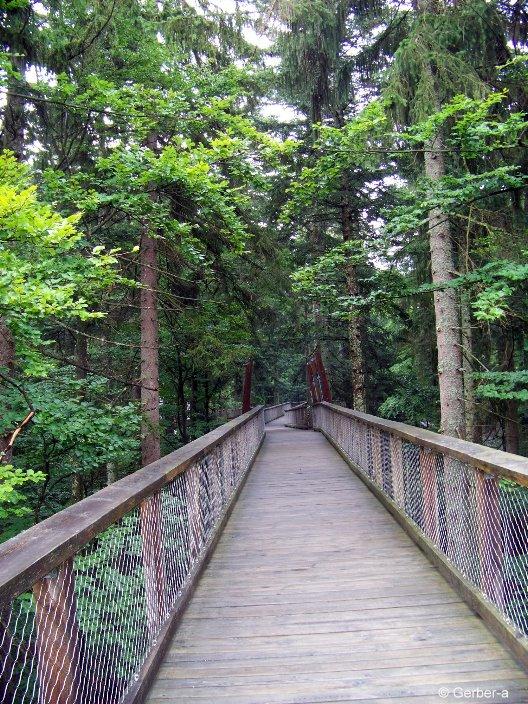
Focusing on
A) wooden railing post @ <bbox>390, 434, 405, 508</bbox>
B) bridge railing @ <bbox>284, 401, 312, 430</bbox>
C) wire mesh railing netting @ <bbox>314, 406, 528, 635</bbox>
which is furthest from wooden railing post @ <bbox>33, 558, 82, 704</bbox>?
bridge railing @ <bbox>284, 401, 312, 430</bbox>

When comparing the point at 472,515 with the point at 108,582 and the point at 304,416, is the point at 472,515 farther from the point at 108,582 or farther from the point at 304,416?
the point at 304,416

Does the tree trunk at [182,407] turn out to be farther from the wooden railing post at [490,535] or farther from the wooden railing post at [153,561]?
the wooden railing post at [490,535]

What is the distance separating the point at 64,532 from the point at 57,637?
13.6 inches

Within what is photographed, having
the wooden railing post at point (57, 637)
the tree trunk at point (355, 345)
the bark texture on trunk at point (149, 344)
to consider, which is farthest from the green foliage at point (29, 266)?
the tree trunk at point (355, 345)

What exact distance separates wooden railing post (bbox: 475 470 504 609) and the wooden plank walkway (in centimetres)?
23

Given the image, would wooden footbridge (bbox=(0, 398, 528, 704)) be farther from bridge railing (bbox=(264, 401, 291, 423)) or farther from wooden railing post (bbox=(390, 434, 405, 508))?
bridge railing (bbox=(264, 401, 291, 423))

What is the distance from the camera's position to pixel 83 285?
6.12 m

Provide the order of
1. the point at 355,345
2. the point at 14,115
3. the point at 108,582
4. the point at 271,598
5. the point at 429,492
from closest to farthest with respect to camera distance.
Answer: the point at 108,582, the point at 271,598, the point at 429,492, the point at 14,115, the point at 355,345

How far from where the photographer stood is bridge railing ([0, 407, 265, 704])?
5.63 ft

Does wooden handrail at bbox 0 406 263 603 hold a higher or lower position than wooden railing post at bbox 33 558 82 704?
higher

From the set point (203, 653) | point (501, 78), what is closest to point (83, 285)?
point (203, 653)

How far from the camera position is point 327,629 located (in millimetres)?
3006

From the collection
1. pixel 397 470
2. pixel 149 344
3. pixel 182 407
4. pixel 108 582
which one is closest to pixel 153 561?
pixel 108 582

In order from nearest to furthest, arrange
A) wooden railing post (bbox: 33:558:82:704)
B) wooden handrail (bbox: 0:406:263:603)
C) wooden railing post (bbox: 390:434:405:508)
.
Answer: wooden handrail (bbox: 0:406:263:603) → wooden railing post (bbox: 33:558:82:704) → wooden railing post (bbox: 390:434:405:508)
